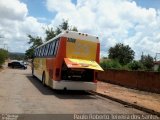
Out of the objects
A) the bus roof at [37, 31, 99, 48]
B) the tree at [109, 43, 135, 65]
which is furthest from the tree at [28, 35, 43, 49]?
the bus roof at [37, 31, 99, 48]

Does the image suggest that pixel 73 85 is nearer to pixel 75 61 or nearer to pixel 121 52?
pixel 75 61

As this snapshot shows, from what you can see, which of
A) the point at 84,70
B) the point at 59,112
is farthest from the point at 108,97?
the point at 59,112

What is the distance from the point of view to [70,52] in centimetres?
1922

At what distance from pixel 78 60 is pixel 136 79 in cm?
810

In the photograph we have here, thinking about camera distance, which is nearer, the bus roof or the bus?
the bus

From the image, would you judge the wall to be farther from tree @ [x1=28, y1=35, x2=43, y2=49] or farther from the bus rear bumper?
tree @ [x1=28, y1=35, x2=43, y2=49]

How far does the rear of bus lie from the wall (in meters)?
4.95

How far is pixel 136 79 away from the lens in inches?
1022

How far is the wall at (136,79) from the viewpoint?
74.9ft

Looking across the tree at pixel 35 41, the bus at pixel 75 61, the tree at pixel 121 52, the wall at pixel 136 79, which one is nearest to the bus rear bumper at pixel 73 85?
the bus at pixel 75 61

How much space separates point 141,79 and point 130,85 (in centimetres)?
222

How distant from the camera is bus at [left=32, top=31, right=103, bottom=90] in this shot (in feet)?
61.4

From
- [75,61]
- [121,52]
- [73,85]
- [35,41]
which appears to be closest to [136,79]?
[73,85]

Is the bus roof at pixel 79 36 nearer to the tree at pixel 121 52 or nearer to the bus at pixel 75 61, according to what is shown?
the bus at pixel 75 61
